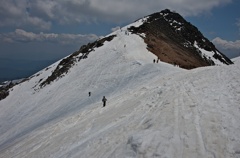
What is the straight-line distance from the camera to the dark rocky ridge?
65.1m

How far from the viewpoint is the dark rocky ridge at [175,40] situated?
6512cm

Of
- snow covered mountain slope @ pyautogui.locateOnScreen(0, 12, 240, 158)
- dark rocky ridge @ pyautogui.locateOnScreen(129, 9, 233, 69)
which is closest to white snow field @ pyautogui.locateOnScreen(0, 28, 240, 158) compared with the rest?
snow covered mountain slope @ pyautogui.locateOnScreen(0, 12, 240, 158)

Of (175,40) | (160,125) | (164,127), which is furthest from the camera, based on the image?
(175,40)

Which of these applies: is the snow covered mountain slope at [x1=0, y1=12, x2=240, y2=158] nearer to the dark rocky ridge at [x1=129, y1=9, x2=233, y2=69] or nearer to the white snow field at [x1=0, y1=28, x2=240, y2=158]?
the white snow field at [x1=0, y1=28, x2=240, y2=158]

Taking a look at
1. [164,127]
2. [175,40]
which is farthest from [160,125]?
[175,40]

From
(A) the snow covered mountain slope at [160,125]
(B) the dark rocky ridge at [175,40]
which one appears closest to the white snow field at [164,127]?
(A) the snow covered mountain slope at [160,125]

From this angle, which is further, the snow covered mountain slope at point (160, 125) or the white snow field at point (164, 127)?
the snow covered mountain slope at point (160, 125)

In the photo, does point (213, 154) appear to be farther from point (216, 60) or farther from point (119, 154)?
point (216, 60)

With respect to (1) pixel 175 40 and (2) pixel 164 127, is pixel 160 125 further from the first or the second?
(1) pixel 175 40

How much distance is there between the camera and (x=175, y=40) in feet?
298

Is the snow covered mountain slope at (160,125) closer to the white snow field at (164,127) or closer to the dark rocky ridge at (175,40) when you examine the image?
the white snow field at (164,127)

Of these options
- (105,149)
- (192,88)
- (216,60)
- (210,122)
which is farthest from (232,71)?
(216,60)

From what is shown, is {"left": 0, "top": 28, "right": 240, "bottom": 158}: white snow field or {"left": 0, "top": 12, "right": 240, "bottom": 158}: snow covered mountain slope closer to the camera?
{"left": 0, "top": 28, "right": 240, "bottom": 158}: white snow field

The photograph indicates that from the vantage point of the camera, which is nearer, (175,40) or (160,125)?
(160,125)
